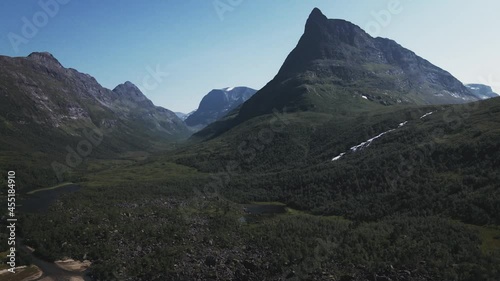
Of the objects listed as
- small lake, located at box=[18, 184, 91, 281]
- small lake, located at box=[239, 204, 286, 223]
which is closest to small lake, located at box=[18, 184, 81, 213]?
small lake, located at box=[18, 184, 91, 281]

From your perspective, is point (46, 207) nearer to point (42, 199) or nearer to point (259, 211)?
point (42, 199)

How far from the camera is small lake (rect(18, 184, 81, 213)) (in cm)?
13688

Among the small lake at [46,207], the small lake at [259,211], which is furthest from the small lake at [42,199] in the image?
the small lake at [259,211]

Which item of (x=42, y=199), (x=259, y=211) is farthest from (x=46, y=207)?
(x=259, y=211)

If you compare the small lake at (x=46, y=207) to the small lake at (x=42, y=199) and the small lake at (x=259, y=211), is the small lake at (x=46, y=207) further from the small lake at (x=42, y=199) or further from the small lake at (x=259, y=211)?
the small lake at (x=259, y=211)

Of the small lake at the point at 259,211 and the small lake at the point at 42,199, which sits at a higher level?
the small lake at the point at 42,199

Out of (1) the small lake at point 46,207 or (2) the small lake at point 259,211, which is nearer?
(1) the small lake at point 46,207

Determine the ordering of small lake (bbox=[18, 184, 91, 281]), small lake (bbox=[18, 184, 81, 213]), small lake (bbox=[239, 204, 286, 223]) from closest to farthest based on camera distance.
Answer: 1. small lake (bbox=[18, 184, 91, 281])
2. small lake (bbox=[239, 204, 286, 223])
3. small lake (bbox=[18, 184, 81, 213])

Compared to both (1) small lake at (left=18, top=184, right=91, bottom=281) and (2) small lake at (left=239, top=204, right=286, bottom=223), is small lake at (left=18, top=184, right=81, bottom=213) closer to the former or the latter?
(1) small lake at (left=18, top=184, right=91, bottom=281)

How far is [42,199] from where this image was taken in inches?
6235

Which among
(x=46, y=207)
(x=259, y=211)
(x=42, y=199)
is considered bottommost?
(x=259, y=211)

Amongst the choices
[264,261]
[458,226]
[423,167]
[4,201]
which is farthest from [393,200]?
[4,201]

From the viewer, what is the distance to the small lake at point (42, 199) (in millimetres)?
136875

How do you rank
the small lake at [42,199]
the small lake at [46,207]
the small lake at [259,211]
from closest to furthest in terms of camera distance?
1. the small lake at [46,207]
2. the small lake at [259,211]
3. the small lake at [42,199]
